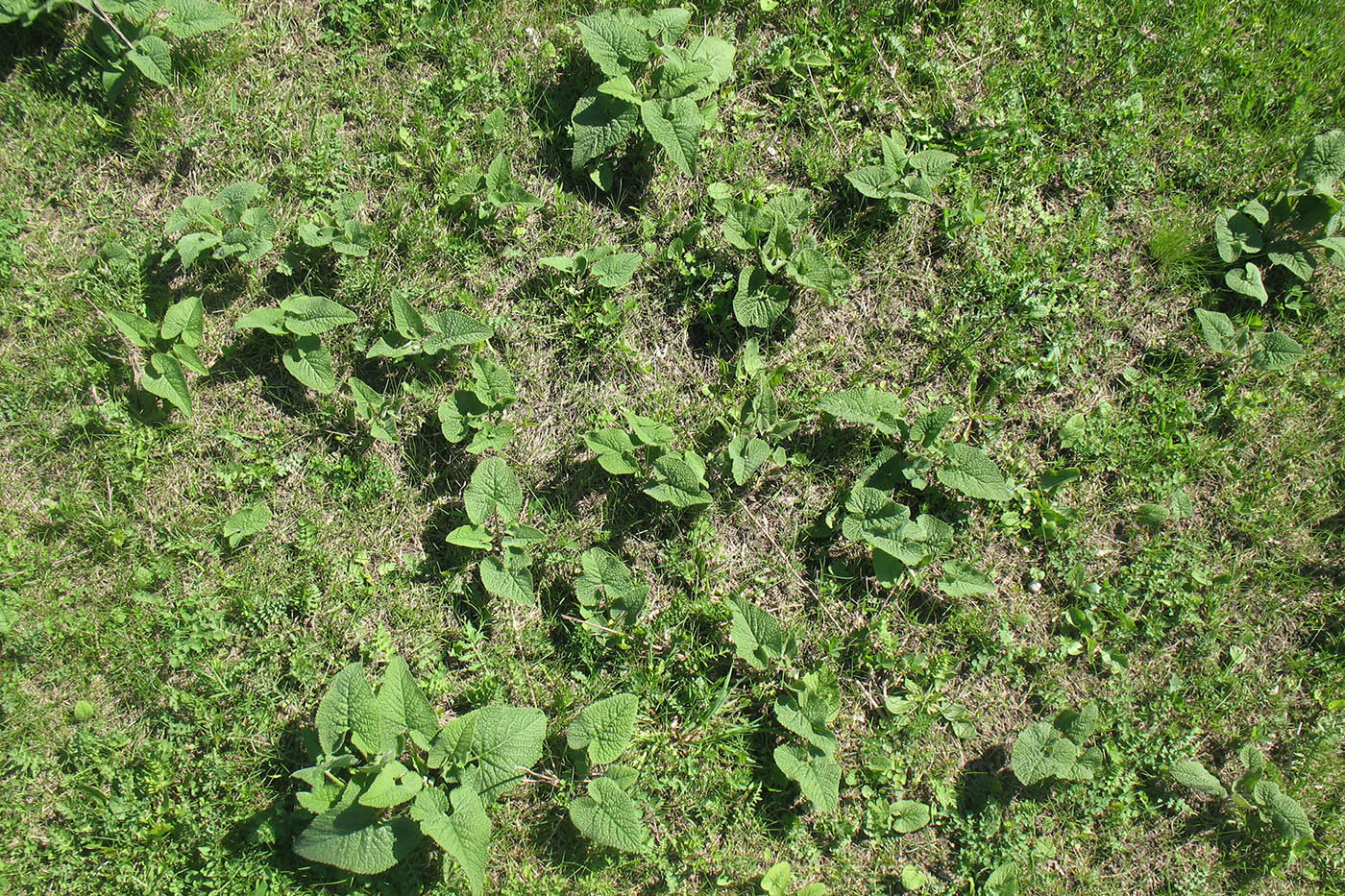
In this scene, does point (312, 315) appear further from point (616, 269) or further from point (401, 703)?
point (401, 703)

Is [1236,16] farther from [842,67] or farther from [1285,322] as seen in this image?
[842,67]

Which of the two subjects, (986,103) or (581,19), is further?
(986,103)

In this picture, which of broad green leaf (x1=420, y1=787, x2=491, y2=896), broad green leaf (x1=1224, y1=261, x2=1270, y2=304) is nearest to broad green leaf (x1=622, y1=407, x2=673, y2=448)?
broad green leaf (x1=420, y1=787, x2=491, y2=896)

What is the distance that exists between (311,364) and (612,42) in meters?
1.78

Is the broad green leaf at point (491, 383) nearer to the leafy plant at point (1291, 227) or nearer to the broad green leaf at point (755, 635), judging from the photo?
the broad green leaf at point (755, 635)

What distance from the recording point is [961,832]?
11.4ft

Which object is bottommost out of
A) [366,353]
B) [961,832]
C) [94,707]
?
[94,707]

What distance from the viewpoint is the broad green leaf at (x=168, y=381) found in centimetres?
347

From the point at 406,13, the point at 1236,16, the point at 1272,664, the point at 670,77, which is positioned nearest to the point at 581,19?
the point at 670,77

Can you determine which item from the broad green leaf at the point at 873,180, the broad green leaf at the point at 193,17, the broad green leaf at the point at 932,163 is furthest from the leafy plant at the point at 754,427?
the broad green leaf at the point at 193,17

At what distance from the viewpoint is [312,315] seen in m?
3.54

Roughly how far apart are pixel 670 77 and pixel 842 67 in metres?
0.82

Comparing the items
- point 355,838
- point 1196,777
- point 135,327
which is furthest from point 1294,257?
point 135,327

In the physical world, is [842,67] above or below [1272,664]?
above
